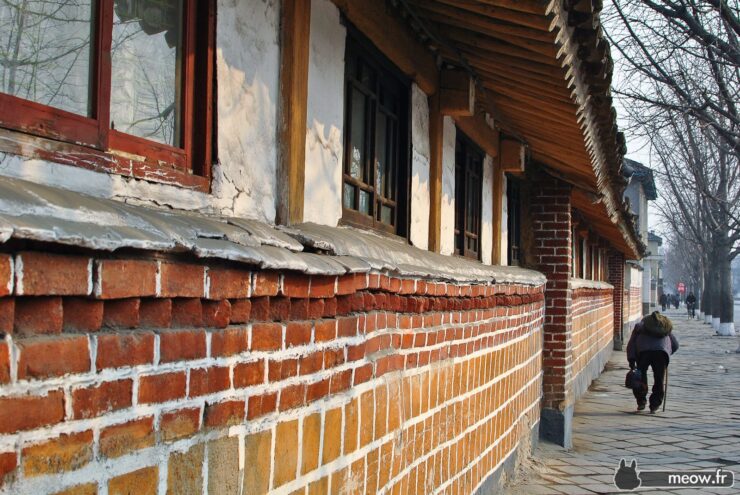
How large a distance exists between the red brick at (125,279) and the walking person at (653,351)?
1091 cm

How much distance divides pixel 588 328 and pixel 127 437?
13.0 metres

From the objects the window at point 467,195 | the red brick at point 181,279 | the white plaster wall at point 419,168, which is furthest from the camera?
the window at point 467,195

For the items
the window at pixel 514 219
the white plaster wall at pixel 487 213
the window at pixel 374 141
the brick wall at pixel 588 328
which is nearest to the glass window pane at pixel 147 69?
the window at pixel 374 141

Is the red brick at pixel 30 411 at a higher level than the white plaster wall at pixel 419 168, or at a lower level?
lower

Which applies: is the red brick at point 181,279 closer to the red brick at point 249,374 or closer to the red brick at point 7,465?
the red brick at point 249,374

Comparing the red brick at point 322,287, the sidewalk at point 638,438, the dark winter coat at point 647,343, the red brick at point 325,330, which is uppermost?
the red brick at point 322,287

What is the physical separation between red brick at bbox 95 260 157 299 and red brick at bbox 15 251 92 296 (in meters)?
0.03

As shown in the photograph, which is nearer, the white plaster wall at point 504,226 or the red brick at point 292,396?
the red brick at point 292,396

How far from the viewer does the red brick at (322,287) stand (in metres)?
2.55

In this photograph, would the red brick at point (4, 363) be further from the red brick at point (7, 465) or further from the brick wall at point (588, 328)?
the brick wall at point (588, 328)

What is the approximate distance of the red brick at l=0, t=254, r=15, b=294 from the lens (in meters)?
1.39

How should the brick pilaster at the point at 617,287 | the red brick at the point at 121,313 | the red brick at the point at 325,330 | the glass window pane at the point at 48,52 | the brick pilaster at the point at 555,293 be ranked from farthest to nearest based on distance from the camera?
1. the brick pilaster at the point at 617,287
2. the brick pilaster at the point at 555,293
3. the red brick at the point at 325,330
4. the glass window pane at the point at 48,52
5. the red brick at the point at 121,313

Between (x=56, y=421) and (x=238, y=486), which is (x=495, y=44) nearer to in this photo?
(x=238, y=486)

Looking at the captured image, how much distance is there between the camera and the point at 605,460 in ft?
28.7
